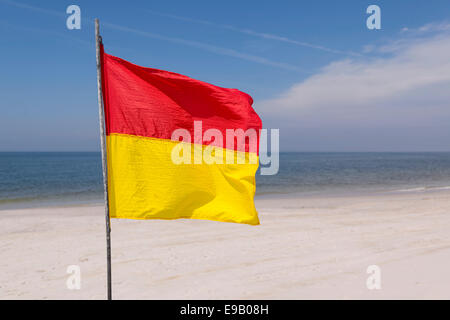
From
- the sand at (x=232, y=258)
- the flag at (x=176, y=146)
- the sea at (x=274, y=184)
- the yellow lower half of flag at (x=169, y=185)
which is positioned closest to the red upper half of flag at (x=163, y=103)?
the flag at (x=176, y=146)

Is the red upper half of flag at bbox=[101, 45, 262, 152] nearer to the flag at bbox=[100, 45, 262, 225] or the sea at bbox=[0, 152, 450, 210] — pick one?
the flag at bbox=[100, 45, 262, 225]

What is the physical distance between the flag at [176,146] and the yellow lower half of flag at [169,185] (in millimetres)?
13

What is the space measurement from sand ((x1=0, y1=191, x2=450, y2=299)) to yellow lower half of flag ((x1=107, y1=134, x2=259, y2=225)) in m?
2.05

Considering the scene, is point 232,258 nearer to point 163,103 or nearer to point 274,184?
point 163,103

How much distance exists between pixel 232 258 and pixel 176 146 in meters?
4.25

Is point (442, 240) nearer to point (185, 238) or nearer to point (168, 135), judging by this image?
point (185, 238)

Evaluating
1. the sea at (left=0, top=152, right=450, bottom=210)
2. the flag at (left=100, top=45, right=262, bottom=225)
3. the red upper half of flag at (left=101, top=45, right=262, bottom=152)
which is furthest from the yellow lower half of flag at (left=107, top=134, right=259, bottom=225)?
the sea at (left=0, top=152, right=450, bottom=210)

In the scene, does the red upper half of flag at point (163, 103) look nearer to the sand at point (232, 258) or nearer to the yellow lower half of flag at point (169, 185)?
the yellow lower half of flag at point (169, 185)

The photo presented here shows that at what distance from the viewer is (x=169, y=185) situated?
4652 mm

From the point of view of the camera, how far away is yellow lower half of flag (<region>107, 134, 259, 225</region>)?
4.47 m

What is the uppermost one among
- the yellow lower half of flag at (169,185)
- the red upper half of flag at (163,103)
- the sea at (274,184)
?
the red upper half of flag at (163,103)

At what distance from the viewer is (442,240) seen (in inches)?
370

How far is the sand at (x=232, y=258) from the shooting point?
616 cm

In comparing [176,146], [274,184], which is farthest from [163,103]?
[274,184]
